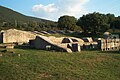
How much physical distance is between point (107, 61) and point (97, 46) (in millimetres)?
9513

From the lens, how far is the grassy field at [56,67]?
1806 centimetres

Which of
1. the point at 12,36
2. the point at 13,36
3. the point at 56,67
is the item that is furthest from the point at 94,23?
the point at 56,67

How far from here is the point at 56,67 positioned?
19750mm

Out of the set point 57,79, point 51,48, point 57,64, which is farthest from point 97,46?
point 57,79

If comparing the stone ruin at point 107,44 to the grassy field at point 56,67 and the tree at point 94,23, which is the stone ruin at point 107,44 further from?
the tree at point 94,23

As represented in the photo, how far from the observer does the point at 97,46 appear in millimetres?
32906

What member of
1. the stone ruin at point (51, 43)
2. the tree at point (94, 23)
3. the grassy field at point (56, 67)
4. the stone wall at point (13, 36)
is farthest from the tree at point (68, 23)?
the grassy field at point (56, 67)

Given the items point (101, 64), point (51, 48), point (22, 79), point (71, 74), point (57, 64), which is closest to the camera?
point (22, 79)

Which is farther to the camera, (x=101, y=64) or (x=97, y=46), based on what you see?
(x=97, y=46)

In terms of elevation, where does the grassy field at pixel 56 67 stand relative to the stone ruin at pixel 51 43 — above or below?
below

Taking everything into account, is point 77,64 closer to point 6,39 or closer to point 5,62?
point 5,62

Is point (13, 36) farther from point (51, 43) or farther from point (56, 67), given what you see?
point (56, 67)

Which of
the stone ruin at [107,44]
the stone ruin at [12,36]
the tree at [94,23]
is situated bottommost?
the stone ruin at [107,44]

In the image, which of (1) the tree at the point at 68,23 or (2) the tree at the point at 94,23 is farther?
(1) the tree at the point at 68,23
